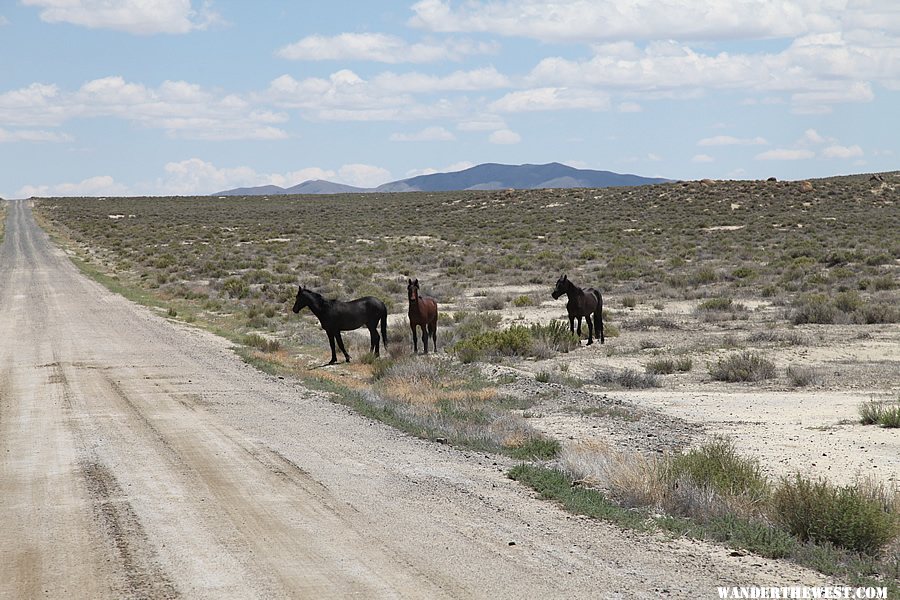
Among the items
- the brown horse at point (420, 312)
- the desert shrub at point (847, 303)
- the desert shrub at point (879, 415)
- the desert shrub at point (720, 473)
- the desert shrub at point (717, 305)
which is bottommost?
the desert shrub at point (717, 305)

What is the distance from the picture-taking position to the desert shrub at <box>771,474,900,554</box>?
22.6 feet

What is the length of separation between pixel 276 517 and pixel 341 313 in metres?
11.8

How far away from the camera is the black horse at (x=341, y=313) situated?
64.0 ft

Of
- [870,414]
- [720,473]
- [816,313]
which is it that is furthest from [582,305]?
[720,473]

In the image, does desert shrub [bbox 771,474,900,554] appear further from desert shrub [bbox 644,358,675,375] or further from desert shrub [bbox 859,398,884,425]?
desert shrub [bbox 644,358,675,375]

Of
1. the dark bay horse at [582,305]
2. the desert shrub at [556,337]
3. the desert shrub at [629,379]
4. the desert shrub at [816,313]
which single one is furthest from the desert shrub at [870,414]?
the desert shrub at [816,313]

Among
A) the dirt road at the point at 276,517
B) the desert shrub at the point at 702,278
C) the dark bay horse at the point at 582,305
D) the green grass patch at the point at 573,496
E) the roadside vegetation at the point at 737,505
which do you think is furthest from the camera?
the desert shrub at the point at 702,278

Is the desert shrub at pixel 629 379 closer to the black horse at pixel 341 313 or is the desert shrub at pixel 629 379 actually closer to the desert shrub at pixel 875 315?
the black horse at pixel 341 313

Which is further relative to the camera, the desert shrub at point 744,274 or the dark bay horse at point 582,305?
the desert shrub at point 744,274

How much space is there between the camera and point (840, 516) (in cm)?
699

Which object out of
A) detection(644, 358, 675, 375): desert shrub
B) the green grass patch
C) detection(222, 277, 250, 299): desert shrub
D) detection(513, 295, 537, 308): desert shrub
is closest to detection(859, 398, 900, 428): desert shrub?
detection(644, 358, 675, 375): desert shrub

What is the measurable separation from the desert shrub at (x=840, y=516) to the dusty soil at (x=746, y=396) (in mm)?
1764

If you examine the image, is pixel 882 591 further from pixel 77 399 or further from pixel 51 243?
pixel 51 243

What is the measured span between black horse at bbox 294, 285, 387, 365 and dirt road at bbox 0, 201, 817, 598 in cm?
492
